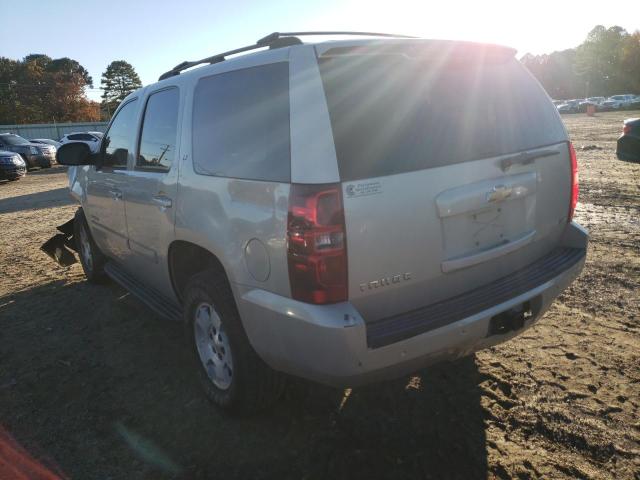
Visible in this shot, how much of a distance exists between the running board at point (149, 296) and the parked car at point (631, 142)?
9.35 m

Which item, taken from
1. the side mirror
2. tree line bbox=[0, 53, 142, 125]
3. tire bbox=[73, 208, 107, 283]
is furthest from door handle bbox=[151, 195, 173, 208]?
tree line bbox=[0, 53, 142, 125]

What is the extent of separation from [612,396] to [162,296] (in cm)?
316

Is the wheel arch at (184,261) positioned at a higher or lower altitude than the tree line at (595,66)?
lower

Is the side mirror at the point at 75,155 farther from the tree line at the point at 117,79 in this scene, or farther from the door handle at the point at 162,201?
the tree line at the point at 117,79

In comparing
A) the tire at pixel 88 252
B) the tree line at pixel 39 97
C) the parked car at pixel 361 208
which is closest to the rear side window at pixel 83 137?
the tire at pixel 88 252

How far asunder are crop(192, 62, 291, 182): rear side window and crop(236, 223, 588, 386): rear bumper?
24.4 inches

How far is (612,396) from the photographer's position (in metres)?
2.87

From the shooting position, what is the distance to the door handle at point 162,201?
3180 mm

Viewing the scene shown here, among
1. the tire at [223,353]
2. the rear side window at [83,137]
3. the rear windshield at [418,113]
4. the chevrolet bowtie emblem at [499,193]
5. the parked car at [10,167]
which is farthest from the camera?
the rear side window at [83,137]

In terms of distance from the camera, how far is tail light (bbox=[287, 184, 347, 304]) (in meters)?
2.10

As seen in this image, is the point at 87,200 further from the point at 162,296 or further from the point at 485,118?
the point at 485,118

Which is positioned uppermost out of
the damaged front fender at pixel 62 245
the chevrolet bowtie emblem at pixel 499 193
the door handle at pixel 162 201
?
the chevrolet bowtie emblem at pixel 499 193

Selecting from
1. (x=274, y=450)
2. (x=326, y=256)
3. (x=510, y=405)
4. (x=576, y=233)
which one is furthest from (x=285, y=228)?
(x=576, y=233)

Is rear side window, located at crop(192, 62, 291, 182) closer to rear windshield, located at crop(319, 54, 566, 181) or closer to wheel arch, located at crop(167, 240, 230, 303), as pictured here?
rear windshield, located at crop(319, 54, 566, 181)
